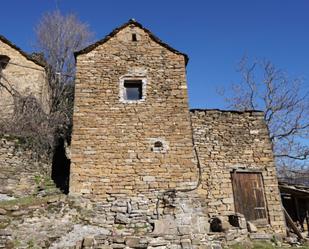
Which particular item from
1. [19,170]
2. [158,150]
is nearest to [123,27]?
[158,150]

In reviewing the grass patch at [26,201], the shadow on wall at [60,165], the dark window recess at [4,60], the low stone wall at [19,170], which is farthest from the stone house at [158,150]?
the dark window recess at [4,60]

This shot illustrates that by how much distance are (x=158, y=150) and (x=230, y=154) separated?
2.76 meters

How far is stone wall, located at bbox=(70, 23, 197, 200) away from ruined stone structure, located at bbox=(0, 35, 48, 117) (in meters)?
4.37

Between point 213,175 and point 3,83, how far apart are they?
370 inches

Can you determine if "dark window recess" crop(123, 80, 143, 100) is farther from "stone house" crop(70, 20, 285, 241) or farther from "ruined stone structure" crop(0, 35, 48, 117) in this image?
"ruined stone structure" crop(0, 35, 48, 117)

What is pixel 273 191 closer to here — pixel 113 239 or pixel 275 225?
pixel 275 225

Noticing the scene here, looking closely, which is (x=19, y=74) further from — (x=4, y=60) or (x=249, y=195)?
(x=249, y=195)

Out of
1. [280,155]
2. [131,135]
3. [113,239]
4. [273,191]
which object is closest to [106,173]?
[131,135]

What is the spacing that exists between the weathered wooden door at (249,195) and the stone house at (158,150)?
0.03 meters

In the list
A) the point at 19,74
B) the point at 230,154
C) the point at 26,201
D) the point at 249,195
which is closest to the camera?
the point at 26,201

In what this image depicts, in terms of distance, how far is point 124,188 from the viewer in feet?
28.3

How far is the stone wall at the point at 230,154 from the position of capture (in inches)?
391

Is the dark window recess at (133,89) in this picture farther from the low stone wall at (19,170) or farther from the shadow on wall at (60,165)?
the low stone wall at (19,170)

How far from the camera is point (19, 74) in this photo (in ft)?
45.7
